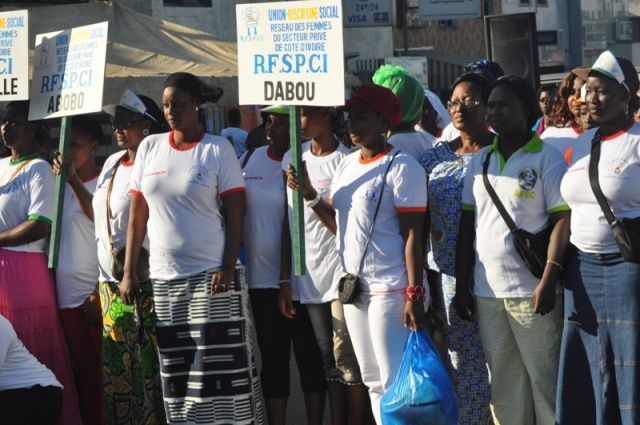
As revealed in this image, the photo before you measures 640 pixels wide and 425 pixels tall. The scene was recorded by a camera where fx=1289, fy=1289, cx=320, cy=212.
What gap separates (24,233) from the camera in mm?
7629

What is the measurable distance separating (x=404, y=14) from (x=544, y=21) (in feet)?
27.5

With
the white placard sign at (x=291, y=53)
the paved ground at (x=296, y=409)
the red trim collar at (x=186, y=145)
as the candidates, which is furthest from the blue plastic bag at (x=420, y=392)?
the paved ground at (x=296, y=409)

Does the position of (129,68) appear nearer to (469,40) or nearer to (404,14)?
(404,14)

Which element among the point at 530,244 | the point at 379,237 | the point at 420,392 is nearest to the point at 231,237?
the point at 379,237

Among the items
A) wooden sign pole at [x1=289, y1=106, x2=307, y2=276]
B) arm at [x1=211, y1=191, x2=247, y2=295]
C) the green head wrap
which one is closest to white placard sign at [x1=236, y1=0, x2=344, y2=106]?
wooden sign pole at [x1=289, y1=106, x2=307, y2=276]

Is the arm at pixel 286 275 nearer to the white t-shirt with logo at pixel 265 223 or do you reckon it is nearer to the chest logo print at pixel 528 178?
the white t-shirt with logo at pixel 265 223

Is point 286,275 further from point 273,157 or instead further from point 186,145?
point 186,145

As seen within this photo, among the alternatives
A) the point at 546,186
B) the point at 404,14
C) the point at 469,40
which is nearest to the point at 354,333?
the point at 546,186

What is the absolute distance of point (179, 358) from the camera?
23.5 feet

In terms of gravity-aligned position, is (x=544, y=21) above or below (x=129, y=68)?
Result: above

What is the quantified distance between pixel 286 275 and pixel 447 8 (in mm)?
14476

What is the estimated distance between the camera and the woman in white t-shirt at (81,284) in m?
7.83

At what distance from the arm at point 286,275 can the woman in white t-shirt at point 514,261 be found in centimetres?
113

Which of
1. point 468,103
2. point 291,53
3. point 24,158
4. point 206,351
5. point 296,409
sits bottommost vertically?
point 296,409
